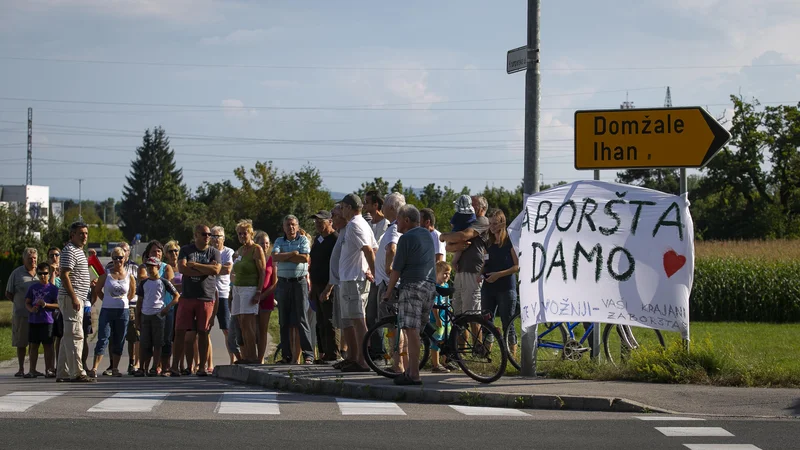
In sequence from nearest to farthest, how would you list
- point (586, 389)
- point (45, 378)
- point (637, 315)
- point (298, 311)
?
point (586, 389) → point (637, 315) → point (298, 311) → point (45, 378)

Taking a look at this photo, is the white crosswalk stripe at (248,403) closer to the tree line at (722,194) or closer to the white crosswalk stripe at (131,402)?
the white crosswalk stripe at (131,402)

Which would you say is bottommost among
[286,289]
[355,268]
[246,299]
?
[246,299]

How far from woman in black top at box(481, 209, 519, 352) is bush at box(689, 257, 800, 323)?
59.2 ft

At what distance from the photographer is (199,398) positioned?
10828mm

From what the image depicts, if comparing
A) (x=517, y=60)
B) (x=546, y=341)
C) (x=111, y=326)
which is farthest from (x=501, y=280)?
(x=111, y=326)

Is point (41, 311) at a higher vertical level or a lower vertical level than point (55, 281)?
lower

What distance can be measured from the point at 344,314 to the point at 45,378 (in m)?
5.15

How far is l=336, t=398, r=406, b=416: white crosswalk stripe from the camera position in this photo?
379 inches

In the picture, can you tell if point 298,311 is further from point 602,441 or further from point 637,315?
point 602,441

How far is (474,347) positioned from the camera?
1148 centimetres

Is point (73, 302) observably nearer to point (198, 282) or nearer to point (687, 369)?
point (198, 282)

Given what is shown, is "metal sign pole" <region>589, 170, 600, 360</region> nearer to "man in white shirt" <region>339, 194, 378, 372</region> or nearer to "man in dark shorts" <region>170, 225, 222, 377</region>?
"man in white shirt" <region>339, 194, 378, 372</region>

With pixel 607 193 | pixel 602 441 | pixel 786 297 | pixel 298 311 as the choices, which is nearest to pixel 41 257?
pixel 786 297

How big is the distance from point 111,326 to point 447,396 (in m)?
6.03
